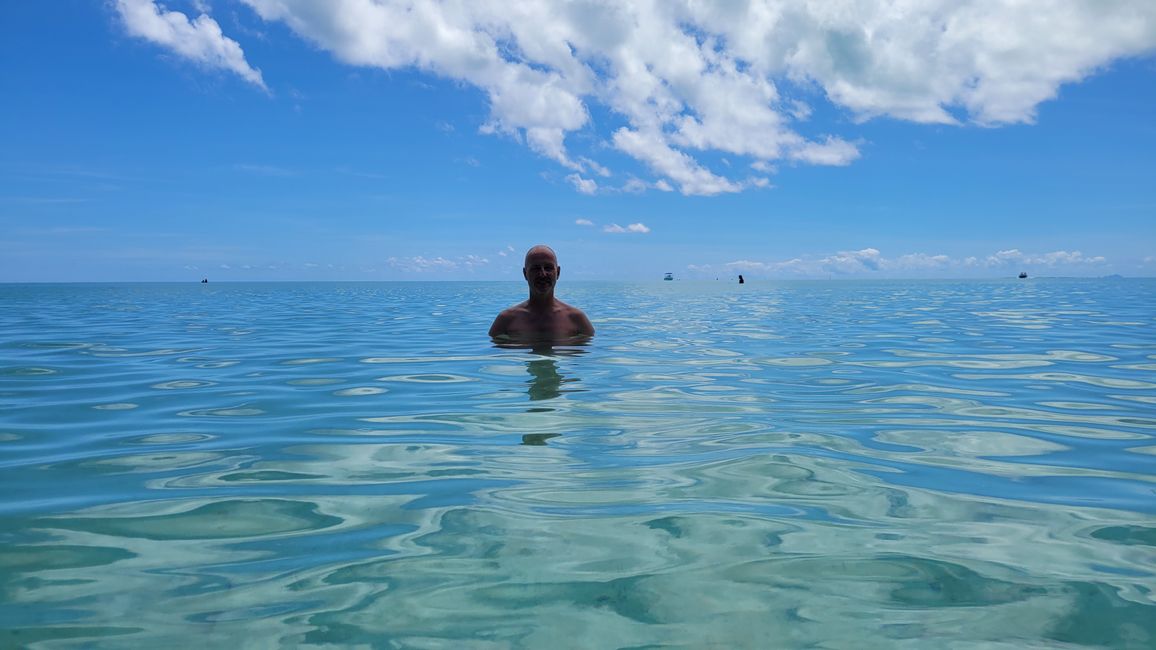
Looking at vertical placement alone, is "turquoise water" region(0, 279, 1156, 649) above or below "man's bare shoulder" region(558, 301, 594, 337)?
below

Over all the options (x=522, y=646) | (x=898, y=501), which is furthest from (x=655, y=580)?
(x=898, y=501)

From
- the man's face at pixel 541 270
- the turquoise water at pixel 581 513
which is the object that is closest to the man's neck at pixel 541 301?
the man's face at pixel 541 270

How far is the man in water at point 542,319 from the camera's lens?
7995 millimetres

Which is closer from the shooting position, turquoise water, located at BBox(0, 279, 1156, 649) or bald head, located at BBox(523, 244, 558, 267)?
turquoise water, located at BBox(0, 279, 1156, 649)

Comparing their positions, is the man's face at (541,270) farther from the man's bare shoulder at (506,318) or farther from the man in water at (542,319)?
the man's bare shoulder at (506,318)

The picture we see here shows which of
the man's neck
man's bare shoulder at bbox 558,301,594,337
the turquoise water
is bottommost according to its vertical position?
the turquoise water

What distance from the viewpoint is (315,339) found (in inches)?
400

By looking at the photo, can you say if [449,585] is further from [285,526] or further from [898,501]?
[898,501]

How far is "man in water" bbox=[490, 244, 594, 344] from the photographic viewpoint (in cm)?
799

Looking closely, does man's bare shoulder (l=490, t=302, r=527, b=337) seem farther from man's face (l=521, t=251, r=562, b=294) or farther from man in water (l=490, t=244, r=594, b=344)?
man's face (l=521, t=251, r=562, b=294)

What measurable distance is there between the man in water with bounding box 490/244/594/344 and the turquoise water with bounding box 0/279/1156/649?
241cm

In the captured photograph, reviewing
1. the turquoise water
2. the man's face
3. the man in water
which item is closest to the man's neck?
the man in water

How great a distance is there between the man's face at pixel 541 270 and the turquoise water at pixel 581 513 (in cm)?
225

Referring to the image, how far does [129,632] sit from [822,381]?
5237 millimetres
